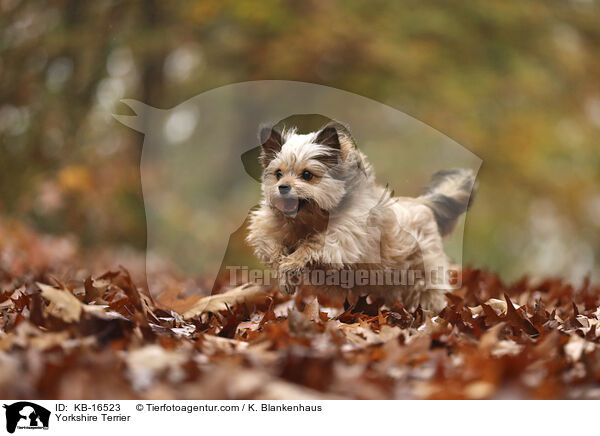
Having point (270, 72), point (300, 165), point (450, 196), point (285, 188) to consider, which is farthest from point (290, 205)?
point (270, 72)

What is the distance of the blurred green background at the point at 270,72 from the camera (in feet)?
32.8

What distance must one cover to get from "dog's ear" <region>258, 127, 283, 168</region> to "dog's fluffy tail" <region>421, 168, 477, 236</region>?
4.69ft

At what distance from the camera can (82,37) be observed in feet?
32.5

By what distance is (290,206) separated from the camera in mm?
3660

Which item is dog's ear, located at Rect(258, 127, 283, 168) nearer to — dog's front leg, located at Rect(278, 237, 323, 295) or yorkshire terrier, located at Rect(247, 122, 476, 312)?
yorkshire terrier, located at Rect(247, 122, 476, 312)

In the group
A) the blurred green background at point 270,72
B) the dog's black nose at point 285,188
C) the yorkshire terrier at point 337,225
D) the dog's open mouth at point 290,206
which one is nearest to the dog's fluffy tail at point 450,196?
the yorkshire terrier at point 337,225

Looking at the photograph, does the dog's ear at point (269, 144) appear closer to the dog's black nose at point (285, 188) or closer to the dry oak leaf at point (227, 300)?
the dog's black nose at point (285, 188)

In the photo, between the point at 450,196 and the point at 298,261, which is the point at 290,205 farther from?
the point at 450,196

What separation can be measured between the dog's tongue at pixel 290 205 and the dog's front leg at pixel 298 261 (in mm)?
260

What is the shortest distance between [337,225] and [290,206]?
12.9 inches

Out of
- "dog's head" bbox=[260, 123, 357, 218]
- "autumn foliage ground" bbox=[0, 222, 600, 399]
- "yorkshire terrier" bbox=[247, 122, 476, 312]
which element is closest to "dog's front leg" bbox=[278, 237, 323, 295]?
"yorkshire terrier" bbox=[247, 122, 476, 312]
